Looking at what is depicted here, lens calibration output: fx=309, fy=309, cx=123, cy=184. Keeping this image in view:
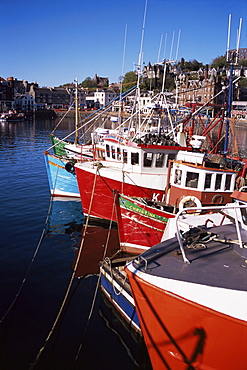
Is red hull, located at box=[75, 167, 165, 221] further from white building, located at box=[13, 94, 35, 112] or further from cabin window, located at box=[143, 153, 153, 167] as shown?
white building, located at box=[13, 94, 35, 112]

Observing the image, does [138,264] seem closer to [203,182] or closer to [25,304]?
[25,304]

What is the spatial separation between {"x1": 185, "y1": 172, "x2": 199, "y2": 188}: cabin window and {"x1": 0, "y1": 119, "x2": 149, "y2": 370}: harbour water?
623 centimetres

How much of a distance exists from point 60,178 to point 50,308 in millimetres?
14856

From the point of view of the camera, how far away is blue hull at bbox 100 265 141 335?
997 centimetres

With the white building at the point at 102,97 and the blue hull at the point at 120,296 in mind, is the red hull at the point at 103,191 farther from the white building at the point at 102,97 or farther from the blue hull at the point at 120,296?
the white building at the point at 102,97

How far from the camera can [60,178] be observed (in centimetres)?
2498

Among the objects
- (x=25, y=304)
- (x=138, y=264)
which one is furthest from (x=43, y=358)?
(x=138, y=264)

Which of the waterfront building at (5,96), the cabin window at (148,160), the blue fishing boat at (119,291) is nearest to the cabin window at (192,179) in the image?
the cabin window at (148,160)

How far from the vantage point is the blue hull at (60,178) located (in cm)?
2452

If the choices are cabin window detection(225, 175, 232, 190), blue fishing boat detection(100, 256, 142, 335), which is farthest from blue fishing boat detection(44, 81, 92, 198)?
blue fishing boat detection(100, 256, 142, 335)

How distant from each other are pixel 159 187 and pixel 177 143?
113 inches

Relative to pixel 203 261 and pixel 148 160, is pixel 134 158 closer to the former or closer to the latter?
pixel 148 160

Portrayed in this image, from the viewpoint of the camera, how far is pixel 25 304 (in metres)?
11.3

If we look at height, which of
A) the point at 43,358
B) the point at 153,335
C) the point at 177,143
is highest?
the point at 177,143
